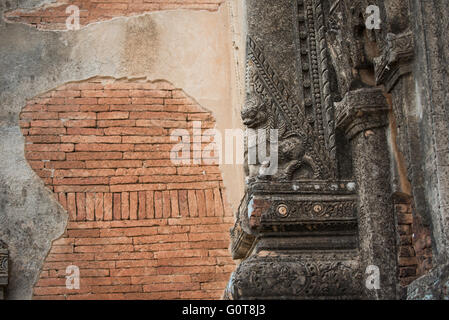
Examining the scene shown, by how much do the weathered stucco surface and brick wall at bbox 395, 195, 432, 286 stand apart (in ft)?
10.5

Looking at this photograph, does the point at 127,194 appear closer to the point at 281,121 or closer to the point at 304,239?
the point at 281,121

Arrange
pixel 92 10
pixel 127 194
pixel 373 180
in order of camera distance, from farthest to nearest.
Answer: pixel 92 10 → pixel 127 194 → pixel 373 180

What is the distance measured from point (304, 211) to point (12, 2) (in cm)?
453

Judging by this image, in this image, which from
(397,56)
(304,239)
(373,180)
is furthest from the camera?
(304,239)

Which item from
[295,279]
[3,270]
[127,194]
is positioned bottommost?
[3,270]

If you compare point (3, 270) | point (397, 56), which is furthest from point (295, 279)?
point (3, 270)

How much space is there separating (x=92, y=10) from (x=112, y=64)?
0.58 metres

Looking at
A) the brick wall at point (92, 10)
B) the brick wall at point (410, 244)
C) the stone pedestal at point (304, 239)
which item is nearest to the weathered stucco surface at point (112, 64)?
the brick wall at point (92, 10)

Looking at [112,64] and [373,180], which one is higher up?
[112,64]

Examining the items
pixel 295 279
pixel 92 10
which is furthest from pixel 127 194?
pixel 295 279

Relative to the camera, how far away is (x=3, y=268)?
23.8 ft

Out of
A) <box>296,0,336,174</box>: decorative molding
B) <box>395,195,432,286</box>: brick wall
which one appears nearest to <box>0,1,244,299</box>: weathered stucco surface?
<box>296,0,336,174</box>: decorative molding

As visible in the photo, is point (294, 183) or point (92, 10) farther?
point (92, 10)

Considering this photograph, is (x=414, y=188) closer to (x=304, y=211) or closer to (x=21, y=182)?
(x=304, y=211)
